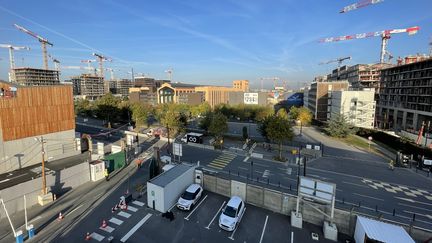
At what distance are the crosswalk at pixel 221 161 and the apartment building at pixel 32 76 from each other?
13921cm

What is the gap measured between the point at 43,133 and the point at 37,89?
18.0 feet

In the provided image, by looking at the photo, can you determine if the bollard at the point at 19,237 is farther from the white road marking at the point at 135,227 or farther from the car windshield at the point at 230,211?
the car windshield at the point at 230,211

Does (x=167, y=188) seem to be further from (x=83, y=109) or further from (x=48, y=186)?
(x=83, y=109)

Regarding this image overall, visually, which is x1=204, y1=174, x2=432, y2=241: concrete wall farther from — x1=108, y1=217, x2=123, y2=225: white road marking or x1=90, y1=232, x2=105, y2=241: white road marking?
x1=90, y1=232, x2=105, y2=241: white road marking

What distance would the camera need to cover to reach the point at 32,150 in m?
25.9

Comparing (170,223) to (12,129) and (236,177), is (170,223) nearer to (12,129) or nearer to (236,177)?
(236,177)

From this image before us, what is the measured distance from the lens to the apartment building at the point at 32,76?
4884 inches

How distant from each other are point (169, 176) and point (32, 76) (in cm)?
15161

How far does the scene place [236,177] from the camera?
28.1m

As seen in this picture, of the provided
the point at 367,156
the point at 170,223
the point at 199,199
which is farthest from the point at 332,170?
the point at 170,223

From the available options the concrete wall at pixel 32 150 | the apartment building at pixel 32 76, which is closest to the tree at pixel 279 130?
the concrete wall at pixel 32 150

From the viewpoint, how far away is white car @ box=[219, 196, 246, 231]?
1723 centimetres

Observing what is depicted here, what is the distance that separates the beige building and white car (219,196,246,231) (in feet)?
184

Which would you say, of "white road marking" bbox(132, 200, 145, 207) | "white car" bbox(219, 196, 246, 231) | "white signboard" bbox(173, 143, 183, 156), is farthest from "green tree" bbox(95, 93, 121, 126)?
"white car" bbox(219, 196, 246, 231)
